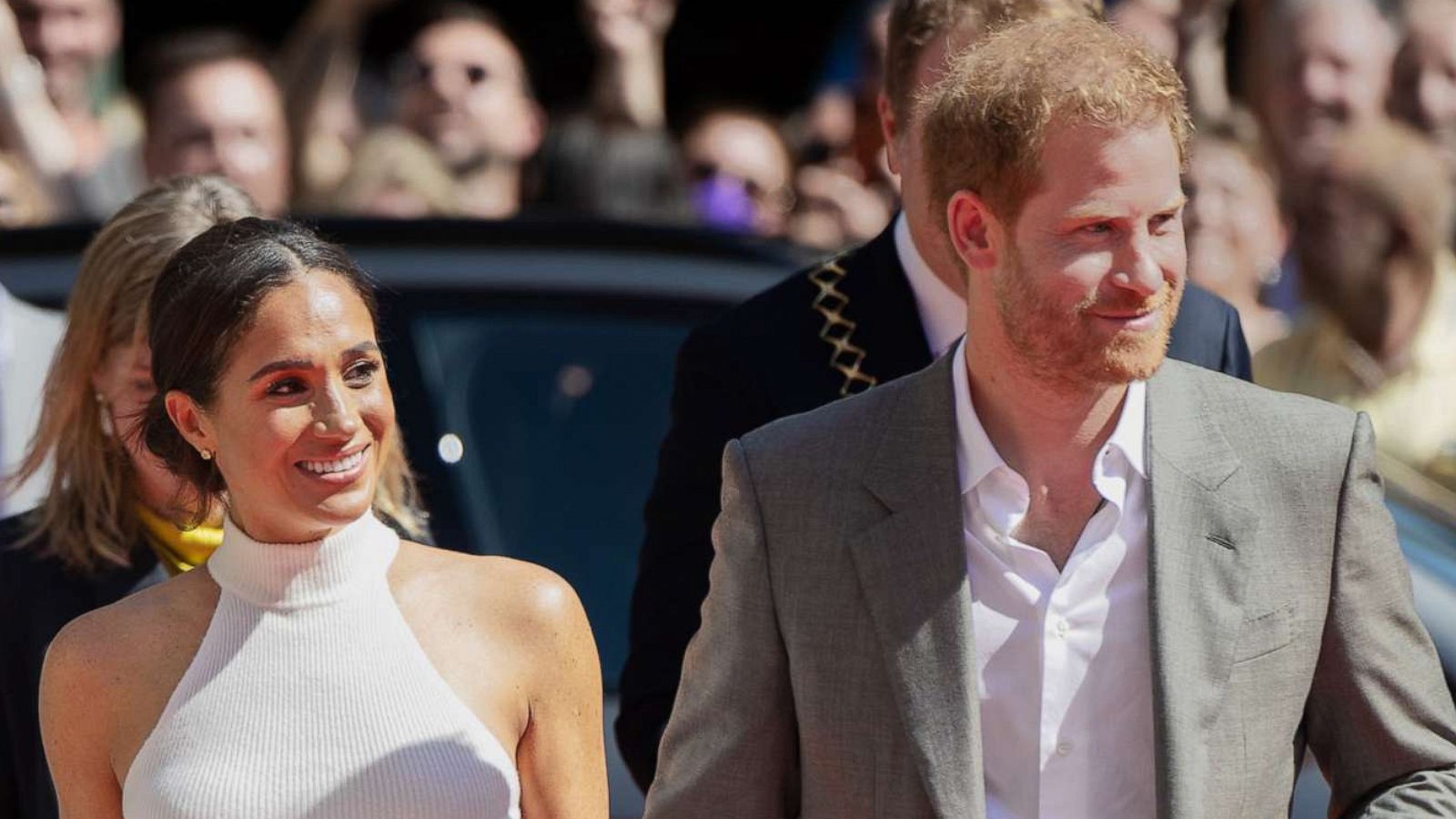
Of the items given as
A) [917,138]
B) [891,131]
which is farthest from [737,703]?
[891,131]

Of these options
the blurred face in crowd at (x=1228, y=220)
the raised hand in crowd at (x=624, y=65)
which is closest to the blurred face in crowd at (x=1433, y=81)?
the blurred face in crowd at (x=1228, y=220)

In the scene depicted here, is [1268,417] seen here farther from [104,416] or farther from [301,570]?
[104,416]

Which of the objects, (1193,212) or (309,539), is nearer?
(309,539)

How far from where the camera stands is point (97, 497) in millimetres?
3592

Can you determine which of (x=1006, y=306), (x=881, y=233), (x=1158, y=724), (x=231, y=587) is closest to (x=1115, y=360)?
(x=1006, y=306)

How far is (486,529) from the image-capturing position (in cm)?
427

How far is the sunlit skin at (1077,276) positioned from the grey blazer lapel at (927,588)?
100 mm

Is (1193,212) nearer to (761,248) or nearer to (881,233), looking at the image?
(761,248)

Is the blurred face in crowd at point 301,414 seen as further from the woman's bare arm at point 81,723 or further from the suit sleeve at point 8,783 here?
the suit sleeve at point 8,783

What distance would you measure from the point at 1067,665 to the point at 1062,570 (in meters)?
0.11

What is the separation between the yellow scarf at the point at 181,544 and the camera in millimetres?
3580

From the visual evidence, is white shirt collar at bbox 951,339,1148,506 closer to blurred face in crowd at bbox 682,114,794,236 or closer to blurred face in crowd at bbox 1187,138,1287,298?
blurred face in crowd at bbox 1187,138,1287,298

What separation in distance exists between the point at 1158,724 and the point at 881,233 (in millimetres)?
1077

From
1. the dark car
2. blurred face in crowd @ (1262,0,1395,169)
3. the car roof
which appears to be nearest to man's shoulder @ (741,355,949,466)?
the dark car
